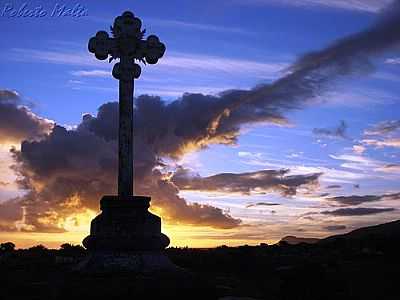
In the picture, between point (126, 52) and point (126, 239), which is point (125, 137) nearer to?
Result: point (126, 52)

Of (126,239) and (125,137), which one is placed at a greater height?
(125,137)

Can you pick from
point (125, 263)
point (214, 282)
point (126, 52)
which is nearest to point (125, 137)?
point (126, 52)

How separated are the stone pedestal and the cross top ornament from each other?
349 centimetres

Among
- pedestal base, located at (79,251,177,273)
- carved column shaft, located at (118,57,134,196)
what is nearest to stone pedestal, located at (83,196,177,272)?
pedestal base, located at (79,251,177,273)

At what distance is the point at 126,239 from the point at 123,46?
5101mm

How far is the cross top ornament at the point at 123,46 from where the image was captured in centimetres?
1469

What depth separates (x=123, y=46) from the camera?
14727mm

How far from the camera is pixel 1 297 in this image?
1155cm

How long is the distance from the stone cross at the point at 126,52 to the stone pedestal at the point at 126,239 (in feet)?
5.55

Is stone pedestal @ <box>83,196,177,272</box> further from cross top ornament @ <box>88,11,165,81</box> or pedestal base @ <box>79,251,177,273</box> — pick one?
cross top ornament @ <box>88,11,165,81</box>

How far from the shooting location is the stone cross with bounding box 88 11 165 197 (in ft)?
47.6

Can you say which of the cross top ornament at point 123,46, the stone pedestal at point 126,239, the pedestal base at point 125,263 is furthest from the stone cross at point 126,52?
the pedestal base at point 125,263

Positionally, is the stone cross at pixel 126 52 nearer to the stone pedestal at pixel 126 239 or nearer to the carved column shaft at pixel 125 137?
the carved column shaft at pixel 125 137

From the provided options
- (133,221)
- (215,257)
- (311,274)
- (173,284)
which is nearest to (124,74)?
(133,221)
